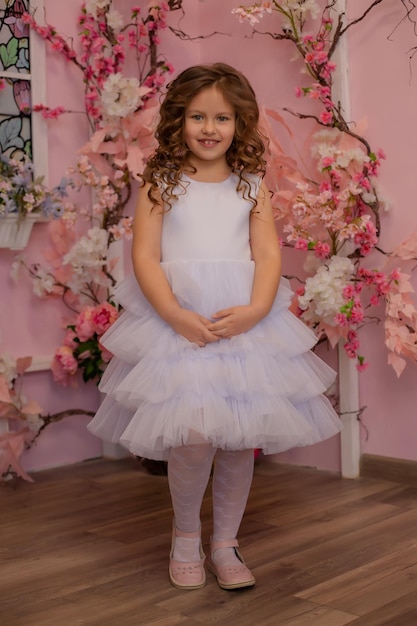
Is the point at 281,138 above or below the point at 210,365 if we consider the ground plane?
above

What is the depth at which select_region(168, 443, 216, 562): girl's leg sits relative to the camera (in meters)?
2.01

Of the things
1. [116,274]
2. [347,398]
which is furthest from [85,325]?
[347,398]

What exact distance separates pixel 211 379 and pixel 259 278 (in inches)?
12.5

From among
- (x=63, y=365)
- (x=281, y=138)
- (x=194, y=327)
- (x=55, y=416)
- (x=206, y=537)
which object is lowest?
(x=206, y=537)

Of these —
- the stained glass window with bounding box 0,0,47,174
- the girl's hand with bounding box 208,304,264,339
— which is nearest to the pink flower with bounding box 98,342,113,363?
the stained glass window with bounding box 0,0,47,174

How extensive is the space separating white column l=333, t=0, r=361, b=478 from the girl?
859 mm

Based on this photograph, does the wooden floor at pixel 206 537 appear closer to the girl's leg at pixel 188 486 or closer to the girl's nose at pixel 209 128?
the girl's leg at pixel 188 486

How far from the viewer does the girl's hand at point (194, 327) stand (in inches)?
77.6

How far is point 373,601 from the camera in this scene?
191 centimetres

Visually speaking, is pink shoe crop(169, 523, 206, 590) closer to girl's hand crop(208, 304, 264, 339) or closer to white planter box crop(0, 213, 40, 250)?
girl's hand crop(208, 304, 264, 339)

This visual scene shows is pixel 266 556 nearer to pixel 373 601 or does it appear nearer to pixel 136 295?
pixel 373 601

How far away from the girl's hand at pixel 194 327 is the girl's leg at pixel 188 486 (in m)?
0.24

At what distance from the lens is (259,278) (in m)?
2.11

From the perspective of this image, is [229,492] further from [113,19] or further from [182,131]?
[113,19]
